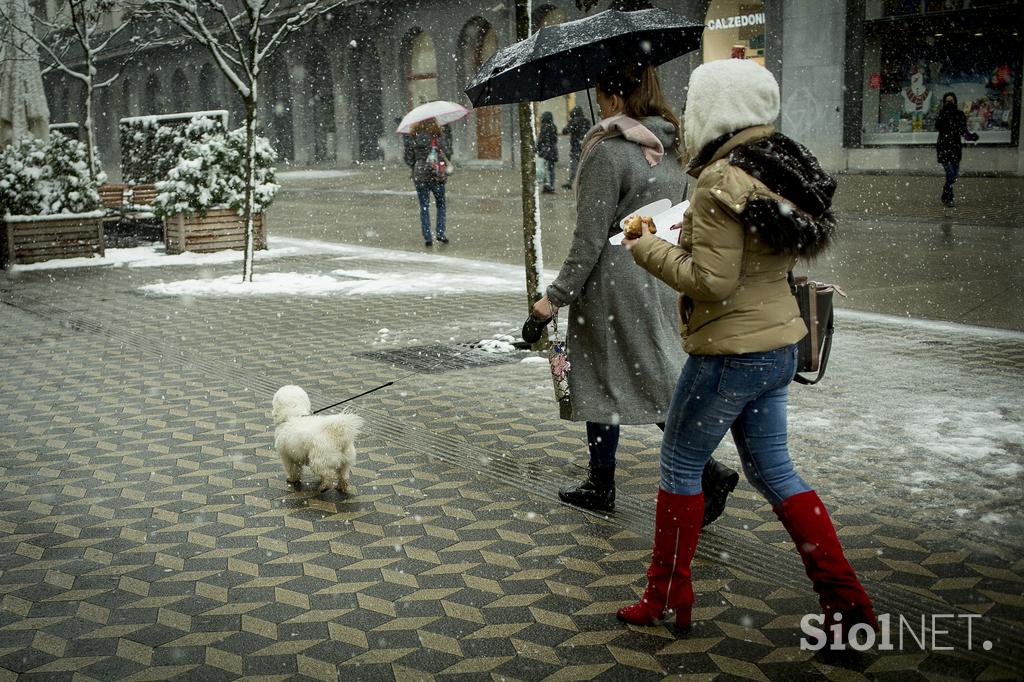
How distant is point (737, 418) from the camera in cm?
353

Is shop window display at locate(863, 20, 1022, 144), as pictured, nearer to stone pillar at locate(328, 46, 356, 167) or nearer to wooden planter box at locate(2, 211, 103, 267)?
wooden planter box at locate(2, 211, 103, 267)

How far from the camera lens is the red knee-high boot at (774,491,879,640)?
345 centimetres

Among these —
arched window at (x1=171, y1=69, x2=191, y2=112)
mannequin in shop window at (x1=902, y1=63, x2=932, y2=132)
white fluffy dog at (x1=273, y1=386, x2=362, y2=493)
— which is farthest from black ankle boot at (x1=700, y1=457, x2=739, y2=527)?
arched window at (x1=171, y1=69, x2=191, y2=112)

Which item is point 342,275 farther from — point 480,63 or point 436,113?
point 480,63

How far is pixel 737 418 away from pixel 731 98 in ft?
3.35

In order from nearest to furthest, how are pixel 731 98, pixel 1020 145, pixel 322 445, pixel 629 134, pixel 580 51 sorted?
pixel 731 98 → pixel 629 134 → pixel 322 445 → pixel 580 51 → pixel 1020 145

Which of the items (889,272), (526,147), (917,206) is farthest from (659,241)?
Result: (917,206)

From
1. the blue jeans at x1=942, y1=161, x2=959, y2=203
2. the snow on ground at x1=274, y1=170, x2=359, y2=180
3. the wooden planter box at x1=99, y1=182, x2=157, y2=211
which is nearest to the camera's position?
the wooden planter box at x1=99, y1=182, x2=157, y2=211

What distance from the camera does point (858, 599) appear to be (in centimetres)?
346

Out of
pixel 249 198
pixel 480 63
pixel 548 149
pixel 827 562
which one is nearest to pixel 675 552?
pixel 827 562

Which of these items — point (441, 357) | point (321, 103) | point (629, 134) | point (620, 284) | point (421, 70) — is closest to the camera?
point (629, 134)

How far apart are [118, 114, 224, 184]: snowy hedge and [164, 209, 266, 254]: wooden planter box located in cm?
157

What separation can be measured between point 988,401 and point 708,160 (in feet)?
12.8

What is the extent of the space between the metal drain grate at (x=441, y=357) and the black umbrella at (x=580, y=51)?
261 centimetres
